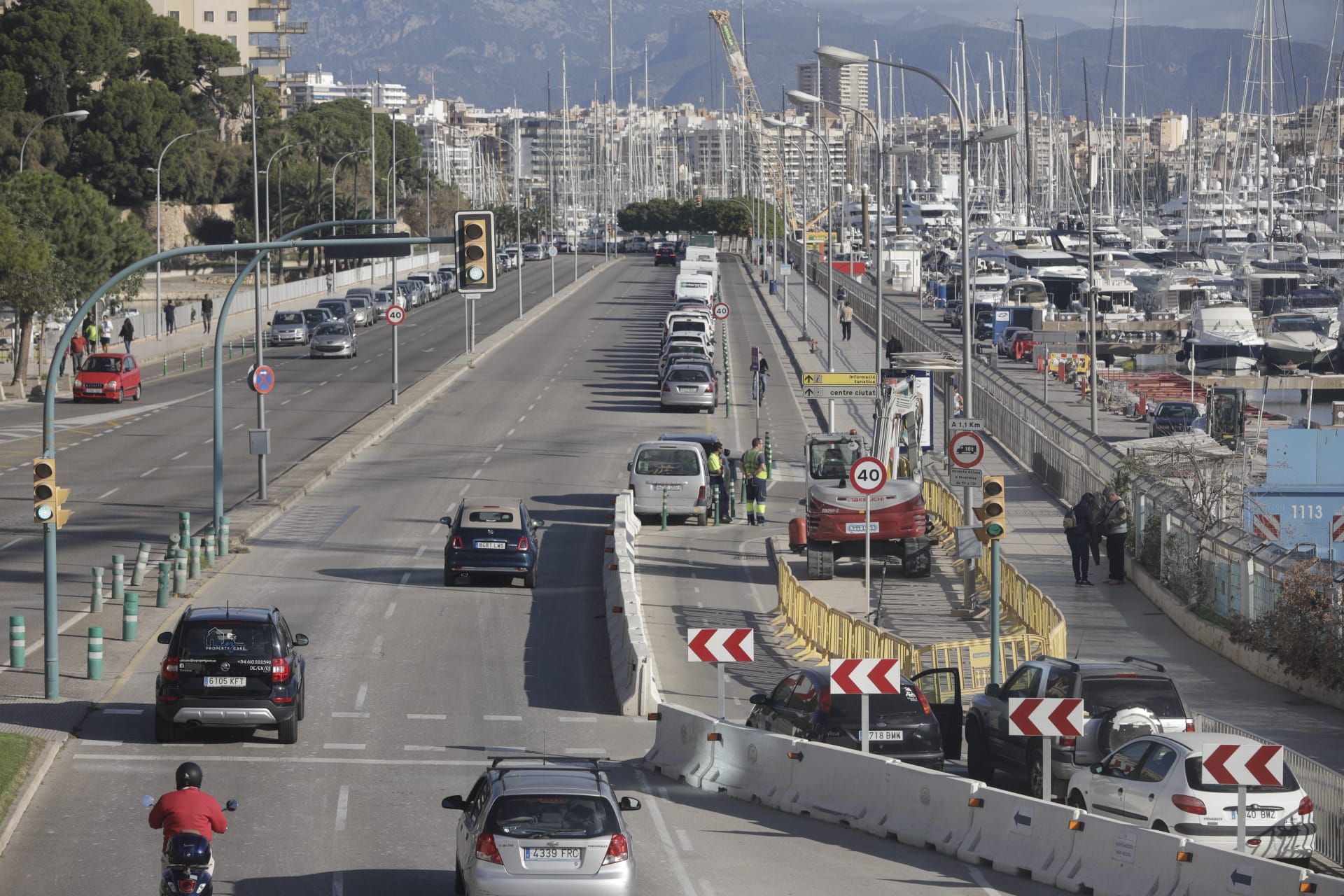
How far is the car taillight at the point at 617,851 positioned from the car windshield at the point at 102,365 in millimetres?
46817

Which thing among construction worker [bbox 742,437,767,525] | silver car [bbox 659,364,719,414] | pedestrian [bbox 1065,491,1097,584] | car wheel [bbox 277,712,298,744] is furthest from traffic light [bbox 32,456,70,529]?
silver car [bbox 659,364,719,414]

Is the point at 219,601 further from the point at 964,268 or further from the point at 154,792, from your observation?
the point at 964,268

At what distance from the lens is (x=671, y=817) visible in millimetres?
18031

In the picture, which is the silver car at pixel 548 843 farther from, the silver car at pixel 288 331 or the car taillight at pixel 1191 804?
the silver car at pixel 288 331

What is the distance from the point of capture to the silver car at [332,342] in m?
72.4

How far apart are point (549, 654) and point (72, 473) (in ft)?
69.4

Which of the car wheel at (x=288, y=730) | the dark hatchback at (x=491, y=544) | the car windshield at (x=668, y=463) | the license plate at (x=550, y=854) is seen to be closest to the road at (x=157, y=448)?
the dark hatchback at (x=491, y=544)

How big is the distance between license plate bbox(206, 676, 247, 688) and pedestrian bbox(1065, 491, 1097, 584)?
17.2m

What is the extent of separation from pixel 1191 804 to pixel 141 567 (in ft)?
65.7

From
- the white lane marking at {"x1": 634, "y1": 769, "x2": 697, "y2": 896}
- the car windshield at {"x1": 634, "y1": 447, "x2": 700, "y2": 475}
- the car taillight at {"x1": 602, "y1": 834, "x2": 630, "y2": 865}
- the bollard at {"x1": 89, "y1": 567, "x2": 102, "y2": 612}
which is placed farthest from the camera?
the car windshield at {"x1": 634, "y1": 447, "x2": 700, "y2": 475}

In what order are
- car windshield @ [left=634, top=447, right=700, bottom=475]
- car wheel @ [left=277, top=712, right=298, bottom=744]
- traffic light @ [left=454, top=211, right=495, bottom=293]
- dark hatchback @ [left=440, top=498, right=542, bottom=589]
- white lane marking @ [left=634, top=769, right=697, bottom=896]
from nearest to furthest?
white lane marking @ [left=634, top=769, right=697, bottom=896]
car wheel @ [left=277, top=712, right=298, bottom=744]
traffic light @ [left=454, top=211, right=495, bottom=293]
dark hatchback @ [left=440, top=498, right=542, bottom=589]
car windshield @ [left=634, top=447, right=700, bottom=475]

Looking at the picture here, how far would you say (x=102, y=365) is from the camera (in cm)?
5675

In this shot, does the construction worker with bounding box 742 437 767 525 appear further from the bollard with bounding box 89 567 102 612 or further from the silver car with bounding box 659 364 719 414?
the bollard with bounding box 89 567 102 612

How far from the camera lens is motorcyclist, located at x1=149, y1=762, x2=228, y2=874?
42.6 feet
